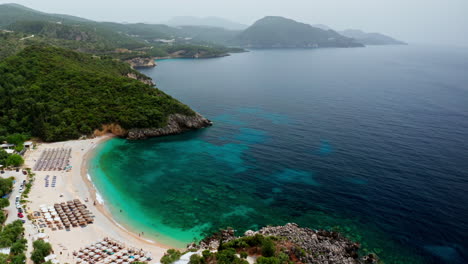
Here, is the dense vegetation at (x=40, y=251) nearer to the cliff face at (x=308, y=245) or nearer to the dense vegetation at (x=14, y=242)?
the dense vegetation at (x=14, y=242)

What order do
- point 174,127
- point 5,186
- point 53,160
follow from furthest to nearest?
point 174,127 → point 53,160 → point 5,186

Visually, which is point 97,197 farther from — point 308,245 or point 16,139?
A: point 308,245

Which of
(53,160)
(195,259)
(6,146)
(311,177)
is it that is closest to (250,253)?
(195,259)

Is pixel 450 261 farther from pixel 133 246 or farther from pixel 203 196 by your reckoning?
pixel 133 246

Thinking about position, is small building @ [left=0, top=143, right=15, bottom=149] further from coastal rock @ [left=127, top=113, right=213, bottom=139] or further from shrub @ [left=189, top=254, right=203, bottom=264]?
shrub @ [left=189, top=254, right=203, bottom=264]

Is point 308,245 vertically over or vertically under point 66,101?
under

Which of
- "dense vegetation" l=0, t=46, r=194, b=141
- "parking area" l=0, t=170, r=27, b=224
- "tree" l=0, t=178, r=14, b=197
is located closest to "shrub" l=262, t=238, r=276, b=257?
"parking area" l=0, t=170, r=27, b=224

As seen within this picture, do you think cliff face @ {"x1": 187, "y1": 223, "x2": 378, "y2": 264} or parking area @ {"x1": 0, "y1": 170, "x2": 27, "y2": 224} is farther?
parking area @ {"x1": 0, "y1": 170, "x2": 27, "y2": 224}
